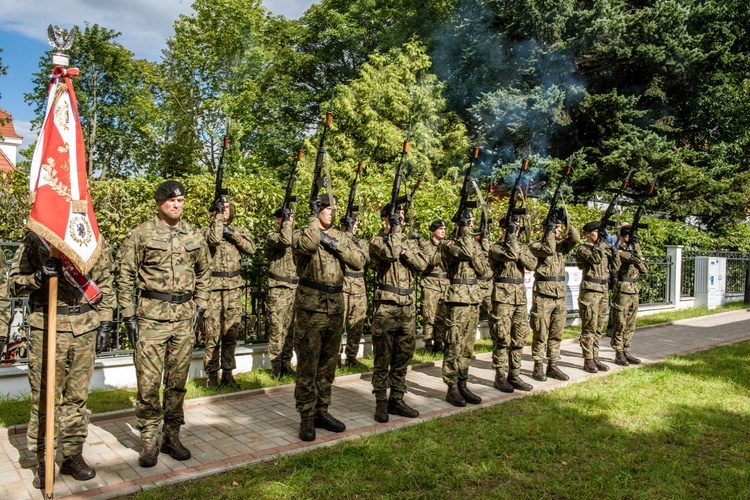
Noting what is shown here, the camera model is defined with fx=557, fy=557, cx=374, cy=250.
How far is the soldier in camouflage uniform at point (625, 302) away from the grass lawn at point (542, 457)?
2112mm

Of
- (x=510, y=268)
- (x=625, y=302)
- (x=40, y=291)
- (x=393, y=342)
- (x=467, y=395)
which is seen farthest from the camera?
(x=625, y=302)

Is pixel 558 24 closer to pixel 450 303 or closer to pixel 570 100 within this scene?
pixel 570 100

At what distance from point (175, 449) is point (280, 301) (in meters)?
3.12

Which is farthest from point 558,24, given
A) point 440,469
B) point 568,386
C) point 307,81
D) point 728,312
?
point 440,469

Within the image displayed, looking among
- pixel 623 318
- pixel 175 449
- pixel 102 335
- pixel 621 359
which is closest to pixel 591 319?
pixel 623 318

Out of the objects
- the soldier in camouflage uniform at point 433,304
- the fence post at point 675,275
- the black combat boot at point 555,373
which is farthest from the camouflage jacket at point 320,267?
the fence post at point 675,275

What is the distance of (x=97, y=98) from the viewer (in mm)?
32781

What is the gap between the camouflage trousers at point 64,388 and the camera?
14.5 ft

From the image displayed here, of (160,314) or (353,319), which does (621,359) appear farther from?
(160,314)

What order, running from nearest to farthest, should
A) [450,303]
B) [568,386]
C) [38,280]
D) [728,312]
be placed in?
[38,280], [450,303], [568,386], [728,312]

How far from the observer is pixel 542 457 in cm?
522

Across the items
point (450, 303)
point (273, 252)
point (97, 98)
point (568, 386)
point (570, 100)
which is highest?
point (97, 98)

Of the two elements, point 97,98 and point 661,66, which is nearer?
point 661,66

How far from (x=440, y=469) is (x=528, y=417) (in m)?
1.93
